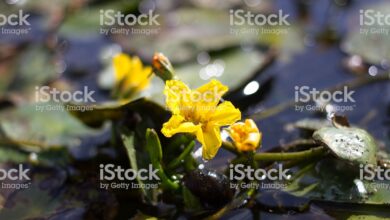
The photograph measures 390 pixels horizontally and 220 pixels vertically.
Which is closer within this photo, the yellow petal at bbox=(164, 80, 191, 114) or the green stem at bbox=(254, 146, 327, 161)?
the yellow petal at bbox=(164, 80, 191, 114)

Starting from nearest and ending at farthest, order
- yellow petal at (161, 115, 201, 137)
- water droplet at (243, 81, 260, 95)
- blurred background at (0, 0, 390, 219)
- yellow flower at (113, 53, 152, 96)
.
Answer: yellow petal at (161, 115, 201, 137), yellow flower at (113, 53, 152, 96), blurred background at (0, 0, 390, 219), water droplet at (243, 81, 260, 95)

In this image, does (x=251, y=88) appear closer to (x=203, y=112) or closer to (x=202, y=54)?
(x=202, y=54)

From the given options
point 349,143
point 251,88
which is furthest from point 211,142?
point 251,88

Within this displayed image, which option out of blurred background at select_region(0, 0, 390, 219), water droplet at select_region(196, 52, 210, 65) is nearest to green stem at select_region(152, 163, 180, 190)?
blurred background at select_region(0, 0, 390, 219)

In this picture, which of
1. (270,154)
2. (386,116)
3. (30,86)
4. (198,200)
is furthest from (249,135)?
(30,86)

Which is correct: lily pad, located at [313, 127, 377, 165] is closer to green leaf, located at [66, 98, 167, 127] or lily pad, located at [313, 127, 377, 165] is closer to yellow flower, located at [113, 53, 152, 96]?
green leaf, located at [66, 98, 167, 127]

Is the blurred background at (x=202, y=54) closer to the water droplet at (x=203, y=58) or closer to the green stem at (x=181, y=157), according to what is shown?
the water droplet at (x=203, y=58)
